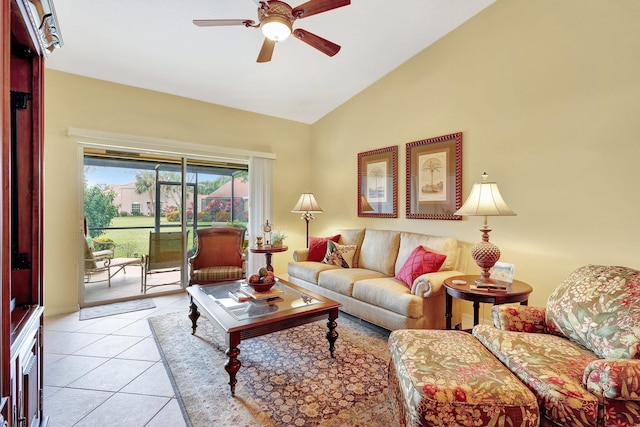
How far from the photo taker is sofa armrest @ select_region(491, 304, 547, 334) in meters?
1.87

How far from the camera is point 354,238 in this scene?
4117mm

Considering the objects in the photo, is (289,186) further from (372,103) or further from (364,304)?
(364,304)

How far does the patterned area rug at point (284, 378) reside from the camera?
175 cm

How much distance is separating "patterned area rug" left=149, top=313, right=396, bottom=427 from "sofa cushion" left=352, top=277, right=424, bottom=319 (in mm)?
346

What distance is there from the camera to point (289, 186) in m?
5.11

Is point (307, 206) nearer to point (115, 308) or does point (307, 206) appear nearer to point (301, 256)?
point (301, 256)

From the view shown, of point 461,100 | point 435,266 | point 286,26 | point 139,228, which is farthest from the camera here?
point 139,228

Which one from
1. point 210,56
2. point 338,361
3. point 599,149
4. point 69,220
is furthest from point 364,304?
point 69,220

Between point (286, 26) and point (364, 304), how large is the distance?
8.20ft

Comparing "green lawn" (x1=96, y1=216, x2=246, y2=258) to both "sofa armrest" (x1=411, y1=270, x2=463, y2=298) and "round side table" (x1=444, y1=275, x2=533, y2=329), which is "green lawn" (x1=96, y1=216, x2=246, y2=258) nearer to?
"sofa armrest" (x1=411, y1=270, x2=463, y2=298)

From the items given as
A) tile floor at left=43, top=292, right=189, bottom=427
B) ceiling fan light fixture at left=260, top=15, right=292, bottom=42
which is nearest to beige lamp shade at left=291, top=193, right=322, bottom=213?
tile floor at left=43, top=292, right=189, bottom=427

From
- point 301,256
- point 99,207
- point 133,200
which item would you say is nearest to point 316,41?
point 301,256

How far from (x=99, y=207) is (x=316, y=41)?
10.9 ft

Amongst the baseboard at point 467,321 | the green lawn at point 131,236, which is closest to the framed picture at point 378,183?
the baseboard at point 467,321
